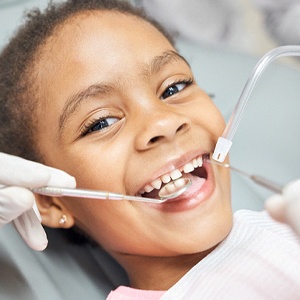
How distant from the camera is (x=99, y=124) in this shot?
118cm

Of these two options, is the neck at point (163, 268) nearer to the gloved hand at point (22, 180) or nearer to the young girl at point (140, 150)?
the young girl at point (140, 150)

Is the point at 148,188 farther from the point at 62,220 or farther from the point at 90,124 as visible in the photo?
the point at 62,220

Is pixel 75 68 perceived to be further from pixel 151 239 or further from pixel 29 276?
pixel 29 276

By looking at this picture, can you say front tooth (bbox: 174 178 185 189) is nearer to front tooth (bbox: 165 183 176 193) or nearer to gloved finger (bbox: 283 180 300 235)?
front tooth (bbox: 165 183 176 193)

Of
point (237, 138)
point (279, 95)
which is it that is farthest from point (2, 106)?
point (279, 95)

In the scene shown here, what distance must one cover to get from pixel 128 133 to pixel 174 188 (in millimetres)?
154

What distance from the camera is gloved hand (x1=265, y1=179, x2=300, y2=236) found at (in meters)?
0.78

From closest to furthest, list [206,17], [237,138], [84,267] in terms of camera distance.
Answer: [84,267] → [237,138] → [206,17]

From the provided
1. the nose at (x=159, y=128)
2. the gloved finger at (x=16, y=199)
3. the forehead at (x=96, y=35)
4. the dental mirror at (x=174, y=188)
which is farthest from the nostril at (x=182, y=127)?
the gloved finger at (x=16, y=199)

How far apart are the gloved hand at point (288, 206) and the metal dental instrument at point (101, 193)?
300 millimetres

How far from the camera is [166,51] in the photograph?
1.24 metres

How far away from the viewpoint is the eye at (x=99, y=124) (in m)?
1.16

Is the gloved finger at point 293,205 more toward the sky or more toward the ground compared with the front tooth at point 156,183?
more toward the sky

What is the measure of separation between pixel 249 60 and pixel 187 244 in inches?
39.9
